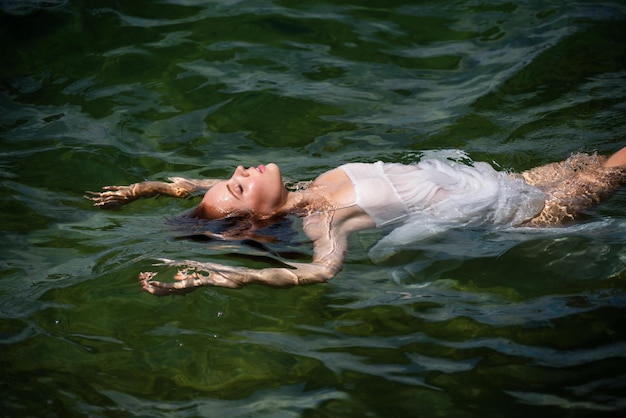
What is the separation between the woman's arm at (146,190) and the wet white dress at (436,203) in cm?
146

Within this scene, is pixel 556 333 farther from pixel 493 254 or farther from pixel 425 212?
pixel 425 212

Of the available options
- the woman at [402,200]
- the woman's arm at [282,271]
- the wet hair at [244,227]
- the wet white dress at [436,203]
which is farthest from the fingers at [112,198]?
the wet white dress at [436,203]

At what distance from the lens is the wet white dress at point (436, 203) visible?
18.2 ft

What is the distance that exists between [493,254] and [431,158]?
150 cm

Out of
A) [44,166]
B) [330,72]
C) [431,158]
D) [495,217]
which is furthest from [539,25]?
[44,166]

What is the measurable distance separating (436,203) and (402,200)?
0.85 ft

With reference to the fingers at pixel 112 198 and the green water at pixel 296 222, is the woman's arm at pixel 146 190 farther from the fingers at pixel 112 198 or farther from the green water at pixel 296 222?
the green water at pixel 296 222

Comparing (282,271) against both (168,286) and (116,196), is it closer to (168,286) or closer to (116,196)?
(168,286)

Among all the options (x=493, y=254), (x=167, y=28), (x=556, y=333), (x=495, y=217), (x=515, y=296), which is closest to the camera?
(x=556, y=333)

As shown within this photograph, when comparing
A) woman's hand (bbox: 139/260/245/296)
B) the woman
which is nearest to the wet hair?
the woman

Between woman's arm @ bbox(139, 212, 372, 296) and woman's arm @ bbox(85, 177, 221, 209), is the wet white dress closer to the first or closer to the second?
woman's arm @ bbox(139, 212, 372, 296)

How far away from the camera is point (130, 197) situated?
629 cm

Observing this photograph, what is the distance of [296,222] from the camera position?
5.63 metres

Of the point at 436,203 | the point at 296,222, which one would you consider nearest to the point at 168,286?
the point at 296,222
